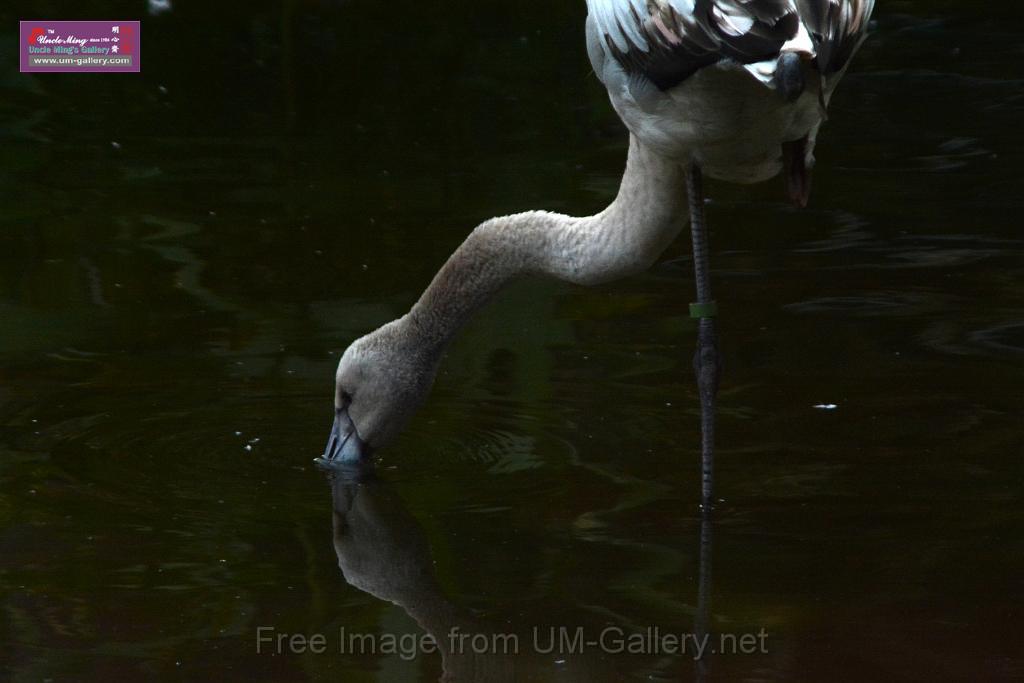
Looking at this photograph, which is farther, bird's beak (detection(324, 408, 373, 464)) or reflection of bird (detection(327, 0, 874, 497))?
bird's beak (detection(324, 408, 373, 464))

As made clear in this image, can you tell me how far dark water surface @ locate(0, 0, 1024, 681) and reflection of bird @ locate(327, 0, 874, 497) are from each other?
28cm

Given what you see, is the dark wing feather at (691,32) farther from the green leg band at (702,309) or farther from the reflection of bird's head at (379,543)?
the reflection of bird's head at (379,543)

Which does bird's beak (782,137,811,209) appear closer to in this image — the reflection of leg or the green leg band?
the green leg band

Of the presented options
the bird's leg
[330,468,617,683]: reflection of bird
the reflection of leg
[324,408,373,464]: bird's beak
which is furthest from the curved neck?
the reflection of leg

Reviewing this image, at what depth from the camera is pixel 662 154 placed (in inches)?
207

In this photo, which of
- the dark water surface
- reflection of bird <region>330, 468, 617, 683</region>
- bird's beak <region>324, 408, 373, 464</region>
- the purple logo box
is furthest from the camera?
the purple logo box

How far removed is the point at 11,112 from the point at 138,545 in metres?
6.57

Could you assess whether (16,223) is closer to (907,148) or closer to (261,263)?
(261,263)

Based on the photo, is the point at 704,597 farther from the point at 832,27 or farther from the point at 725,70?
the point at 832,27

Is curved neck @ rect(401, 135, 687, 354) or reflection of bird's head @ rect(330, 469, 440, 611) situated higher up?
curved neck @ rect(401, 135, 687, 354)

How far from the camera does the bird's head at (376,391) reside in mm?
6254

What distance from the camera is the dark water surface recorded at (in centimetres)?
482

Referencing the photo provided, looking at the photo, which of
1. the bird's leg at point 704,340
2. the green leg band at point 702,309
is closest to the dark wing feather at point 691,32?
the bird's leg at point 704,340

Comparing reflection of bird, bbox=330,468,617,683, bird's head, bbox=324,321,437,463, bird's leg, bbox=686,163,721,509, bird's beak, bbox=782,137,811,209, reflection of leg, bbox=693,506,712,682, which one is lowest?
reflection of bird, bbox=330,468,617,683
